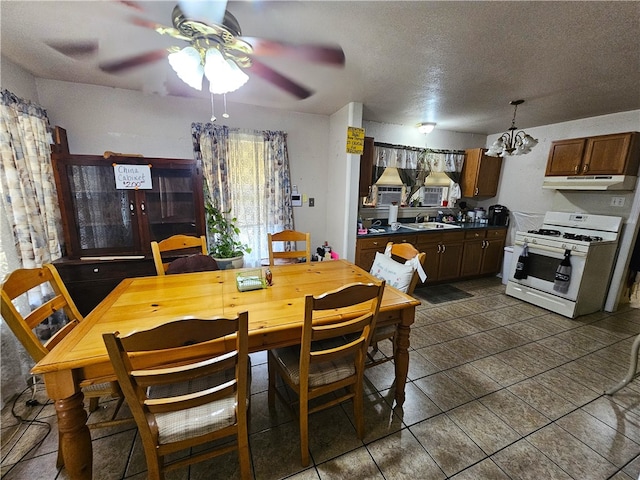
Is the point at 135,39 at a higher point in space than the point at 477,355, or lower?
higher

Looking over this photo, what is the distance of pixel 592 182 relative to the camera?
3033mm

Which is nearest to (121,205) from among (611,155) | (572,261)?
(572,261)

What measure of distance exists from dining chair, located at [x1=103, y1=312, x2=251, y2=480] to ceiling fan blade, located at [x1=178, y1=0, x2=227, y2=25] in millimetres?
1289

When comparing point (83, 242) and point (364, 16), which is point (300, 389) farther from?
point (83, 242)

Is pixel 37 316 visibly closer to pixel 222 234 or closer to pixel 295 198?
pixel 222 234

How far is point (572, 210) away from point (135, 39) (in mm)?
5132

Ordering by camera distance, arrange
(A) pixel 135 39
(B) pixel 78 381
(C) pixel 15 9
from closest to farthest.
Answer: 1. (B) pixel 78 381
2. (C) pixel 15 9
3. (A) pixel 135 39

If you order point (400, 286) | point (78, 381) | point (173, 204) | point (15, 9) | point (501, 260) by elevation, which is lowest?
point (501, 260)

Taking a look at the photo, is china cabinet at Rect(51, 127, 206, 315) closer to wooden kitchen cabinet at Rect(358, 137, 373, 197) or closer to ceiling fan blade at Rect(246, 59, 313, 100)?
ceiling fan blade at Rect(246, 59, 313, 100)

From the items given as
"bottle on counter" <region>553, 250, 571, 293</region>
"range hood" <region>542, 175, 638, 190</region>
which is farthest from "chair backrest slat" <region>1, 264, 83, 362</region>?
"range hood" <region>542, 175, 638, 190</region>

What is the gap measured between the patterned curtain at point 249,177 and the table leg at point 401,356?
2.25 metres

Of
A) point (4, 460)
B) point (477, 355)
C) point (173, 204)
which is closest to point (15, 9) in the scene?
point (173, 204)

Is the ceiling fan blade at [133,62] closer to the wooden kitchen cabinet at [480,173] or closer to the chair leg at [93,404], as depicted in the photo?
the chair leg at [93,404]

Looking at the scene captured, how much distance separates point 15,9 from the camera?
4.58 ft
